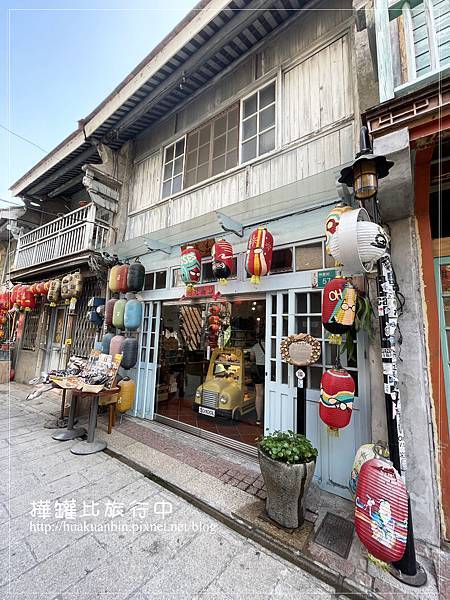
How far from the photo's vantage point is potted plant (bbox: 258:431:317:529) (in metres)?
2.65

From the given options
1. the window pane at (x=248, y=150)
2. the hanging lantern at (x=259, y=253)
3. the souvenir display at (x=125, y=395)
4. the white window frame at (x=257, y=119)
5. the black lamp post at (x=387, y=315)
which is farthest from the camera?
the souvenir display at (x=125, y=395)

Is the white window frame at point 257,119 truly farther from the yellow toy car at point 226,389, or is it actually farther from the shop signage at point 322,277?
the yellow toy car at point 226,389

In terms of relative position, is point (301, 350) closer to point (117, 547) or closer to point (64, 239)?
point (117, 547)

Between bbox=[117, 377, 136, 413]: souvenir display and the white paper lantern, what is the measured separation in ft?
16.6

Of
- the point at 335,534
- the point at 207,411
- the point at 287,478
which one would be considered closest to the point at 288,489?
the point at 287,478

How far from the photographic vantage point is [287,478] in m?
2.65

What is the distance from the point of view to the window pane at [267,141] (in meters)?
4.88

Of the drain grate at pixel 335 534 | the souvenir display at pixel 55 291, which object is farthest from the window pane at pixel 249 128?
the souvenir display at pixel 55 291

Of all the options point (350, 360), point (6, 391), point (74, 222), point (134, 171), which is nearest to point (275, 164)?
point (350, 360)

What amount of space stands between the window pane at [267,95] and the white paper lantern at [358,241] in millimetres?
3994

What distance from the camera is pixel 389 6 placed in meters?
3.05

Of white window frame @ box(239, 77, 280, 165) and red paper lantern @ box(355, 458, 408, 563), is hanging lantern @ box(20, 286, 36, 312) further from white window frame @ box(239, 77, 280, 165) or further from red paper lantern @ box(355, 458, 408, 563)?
red paper lantern @ box(355, 458, 408, 563)

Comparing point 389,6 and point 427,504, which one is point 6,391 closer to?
point 427,504

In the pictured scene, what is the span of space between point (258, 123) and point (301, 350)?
455 centimetres
